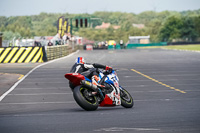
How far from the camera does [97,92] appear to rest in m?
12.0

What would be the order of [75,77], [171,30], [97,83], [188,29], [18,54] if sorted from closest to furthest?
[75,77]
[97,83]
[18,54]
[188,29]
[171,30]

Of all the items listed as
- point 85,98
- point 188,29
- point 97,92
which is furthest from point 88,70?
point 188,29

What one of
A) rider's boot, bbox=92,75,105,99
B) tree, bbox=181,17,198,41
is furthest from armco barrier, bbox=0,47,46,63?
tree, bbox=181,17,198,41

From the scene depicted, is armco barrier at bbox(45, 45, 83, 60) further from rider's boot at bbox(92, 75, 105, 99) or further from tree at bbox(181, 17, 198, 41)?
tree at bbox(181, 17, 198, 41)

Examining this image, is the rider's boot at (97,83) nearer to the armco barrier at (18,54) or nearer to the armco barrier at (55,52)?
the armco barrier at (18,54)

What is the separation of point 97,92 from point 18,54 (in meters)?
29.0

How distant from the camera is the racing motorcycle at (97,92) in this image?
11656mm

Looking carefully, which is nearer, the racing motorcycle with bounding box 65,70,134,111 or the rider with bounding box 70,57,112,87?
the racing motorcycle with bounding box 65,70,134,111

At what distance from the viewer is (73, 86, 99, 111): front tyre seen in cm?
1153

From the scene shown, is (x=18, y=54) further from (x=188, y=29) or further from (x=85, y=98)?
(x=188, y=29)

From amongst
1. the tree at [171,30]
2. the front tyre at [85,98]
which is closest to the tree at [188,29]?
the tree at [171,30]

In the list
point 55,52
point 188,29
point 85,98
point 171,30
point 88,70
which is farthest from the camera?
point 171,30

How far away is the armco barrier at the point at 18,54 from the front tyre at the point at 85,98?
94.4 ft

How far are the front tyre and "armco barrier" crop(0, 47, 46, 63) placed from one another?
28.8 metres
